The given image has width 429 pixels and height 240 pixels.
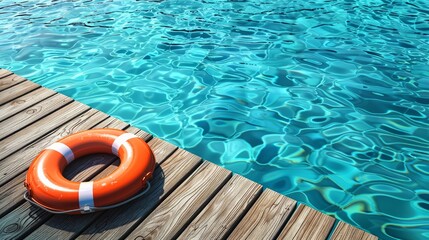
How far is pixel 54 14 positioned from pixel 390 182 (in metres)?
6.14

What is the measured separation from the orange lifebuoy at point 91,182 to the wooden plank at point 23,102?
1078mm

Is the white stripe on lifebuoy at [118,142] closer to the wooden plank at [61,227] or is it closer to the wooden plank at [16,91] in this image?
the wooden plank at [61,227]

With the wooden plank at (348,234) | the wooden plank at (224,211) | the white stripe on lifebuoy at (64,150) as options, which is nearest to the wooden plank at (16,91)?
the white stripe on lifebuoy at (64,150)

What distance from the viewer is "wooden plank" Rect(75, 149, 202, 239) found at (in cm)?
229

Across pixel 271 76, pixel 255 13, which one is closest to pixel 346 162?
pixel 271 76

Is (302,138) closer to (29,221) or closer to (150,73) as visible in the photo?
(150,73)

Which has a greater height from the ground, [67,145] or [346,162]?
[67,145]

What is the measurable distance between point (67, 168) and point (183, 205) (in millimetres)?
923

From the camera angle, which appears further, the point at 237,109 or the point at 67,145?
the point at 237,109

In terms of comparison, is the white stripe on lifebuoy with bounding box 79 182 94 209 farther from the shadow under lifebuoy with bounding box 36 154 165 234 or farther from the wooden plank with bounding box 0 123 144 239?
the wooden plank with bounding box 0 123 144 239

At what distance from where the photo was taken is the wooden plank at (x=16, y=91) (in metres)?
3.67

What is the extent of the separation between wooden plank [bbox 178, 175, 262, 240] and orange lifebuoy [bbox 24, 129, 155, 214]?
47 centimetres

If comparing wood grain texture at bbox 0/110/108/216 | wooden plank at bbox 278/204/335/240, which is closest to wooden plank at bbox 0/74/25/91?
wood grain texture at bbox 0/110/108/216

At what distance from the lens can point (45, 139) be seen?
3.07 metres
